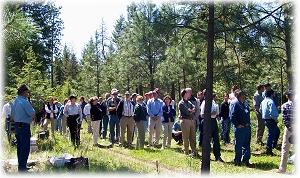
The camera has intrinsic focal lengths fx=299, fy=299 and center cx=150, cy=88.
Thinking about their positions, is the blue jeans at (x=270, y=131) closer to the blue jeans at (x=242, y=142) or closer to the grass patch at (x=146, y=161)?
the grass patch at (x=146, y=161)

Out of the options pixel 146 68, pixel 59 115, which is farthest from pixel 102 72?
pixel 59 115

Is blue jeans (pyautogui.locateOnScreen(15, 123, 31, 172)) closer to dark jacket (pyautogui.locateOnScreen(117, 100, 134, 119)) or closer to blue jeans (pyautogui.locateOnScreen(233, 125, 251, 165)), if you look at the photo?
dark jacket (pyautogui.locateOnScreen(117, 100, 134, 119))

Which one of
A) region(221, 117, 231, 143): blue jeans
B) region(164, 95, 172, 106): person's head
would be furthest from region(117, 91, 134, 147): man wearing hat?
region(221, 117, 231, 143): blue jeans

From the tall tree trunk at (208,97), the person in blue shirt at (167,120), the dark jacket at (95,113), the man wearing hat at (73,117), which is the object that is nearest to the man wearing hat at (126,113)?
the dark jacket at (95,113)

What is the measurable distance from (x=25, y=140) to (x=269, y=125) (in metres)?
6.58

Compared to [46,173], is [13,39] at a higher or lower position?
higher

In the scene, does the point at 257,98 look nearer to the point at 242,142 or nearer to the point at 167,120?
the point at 242,142

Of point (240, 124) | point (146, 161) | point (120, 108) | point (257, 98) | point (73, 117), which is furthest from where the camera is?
point (120, 108)

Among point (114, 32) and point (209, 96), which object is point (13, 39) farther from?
point (114, 32)

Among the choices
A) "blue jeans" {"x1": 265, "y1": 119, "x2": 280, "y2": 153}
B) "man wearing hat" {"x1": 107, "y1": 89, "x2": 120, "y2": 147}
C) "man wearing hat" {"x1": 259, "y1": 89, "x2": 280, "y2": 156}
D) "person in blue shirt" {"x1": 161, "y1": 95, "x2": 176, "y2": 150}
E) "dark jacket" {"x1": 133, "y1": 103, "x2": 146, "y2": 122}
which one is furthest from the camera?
"man wearing hat" {"x1": 107, "y1": 89, "x2": 120, "y2": 147}

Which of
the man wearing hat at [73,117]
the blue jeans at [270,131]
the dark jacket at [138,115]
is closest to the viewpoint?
the blue jeans at [270,131]

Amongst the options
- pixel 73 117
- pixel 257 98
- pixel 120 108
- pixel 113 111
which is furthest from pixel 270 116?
pixel 73 117

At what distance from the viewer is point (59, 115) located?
14.1m

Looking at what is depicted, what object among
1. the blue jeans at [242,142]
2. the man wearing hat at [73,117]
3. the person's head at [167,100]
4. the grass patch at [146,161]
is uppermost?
the person's head at [167,100]
